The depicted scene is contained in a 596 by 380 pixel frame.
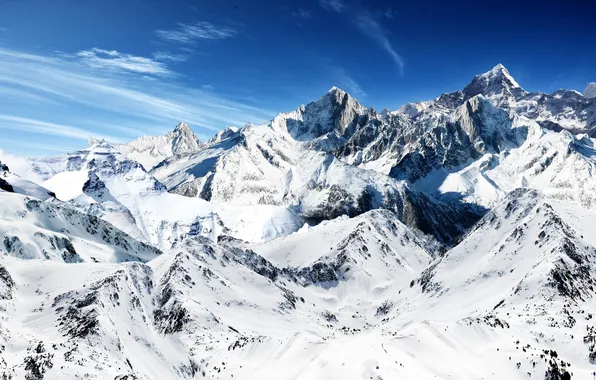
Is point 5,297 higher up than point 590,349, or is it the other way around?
point 590,349

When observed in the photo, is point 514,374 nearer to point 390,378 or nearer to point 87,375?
point 390,378

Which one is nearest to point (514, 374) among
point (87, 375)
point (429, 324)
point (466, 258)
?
point (429, 324)

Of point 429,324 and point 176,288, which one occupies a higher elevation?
Result: point 429,324

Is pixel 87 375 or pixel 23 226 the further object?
pixel 23 226

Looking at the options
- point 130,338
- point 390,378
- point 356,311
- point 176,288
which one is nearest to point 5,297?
point 130,338

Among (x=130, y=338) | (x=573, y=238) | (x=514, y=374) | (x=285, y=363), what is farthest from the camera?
(x=573, y=238)

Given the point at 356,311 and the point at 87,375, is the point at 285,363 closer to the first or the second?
the point at 87,375

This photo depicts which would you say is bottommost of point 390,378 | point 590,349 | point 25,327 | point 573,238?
point 25,327

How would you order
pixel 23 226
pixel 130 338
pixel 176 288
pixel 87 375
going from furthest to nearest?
pixel 23 226 < pixel 176 288 < pixel 130 338 < pixel 87 375

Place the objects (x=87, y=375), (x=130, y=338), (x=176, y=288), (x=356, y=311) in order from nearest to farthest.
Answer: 1. (x=87, y=375)
2. (x=130, y=338)
3. (x=176, y=288)
4. (x=356, y=311)
